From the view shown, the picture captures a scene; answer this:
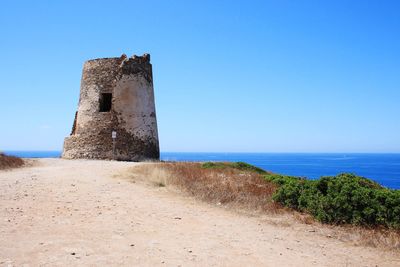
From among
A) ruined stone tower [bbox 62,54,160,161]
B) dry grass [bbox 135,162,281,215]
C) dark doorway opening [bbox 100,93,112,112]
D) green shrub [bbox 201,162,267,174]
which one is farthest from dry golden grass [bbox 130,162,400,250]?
dark doorway opening [bbox 100,93,112,112]

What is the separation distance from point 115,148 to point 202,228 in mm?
14124

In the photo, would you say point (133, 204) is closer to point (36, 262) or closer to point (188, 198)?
point (188, 198)

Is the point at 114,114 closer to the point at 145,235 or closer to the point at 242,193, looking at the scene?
the point at 242,193

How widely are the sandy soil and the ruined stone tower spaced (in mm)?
10465

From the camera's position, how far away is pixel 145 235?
650 centimetres

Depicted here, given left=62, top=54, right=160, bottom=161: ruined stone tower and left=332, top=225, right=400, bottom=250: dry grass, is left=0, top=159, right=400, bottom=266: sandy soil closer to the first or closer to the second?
left=332, top=225, right=400, bottom=250: dry grass

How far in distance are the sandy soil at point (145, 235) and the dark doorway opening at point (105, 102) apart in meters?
11.7

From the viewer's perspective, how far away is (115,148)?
809 inches

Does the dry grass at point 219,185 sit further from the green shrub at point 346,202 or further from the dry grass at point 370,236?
the dry grass at point 370,236

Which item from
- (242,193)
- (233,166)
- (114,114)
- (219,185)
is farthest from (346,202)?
(114,114)

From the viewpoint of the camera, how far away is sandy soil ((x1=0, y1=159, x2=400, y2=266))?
532 cm

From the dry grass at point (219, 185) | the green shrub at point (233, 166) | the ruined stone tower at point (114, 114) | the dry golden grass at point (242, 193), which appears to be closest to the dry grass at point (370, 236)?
the dry golden grass at point (242, 193)

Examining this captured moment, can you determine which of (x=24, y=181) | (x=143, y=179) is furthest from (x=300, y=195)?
(x=24, y=181)

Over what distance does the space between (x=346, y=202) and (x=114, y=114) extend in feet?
48.9
